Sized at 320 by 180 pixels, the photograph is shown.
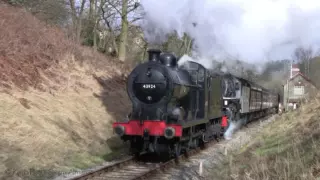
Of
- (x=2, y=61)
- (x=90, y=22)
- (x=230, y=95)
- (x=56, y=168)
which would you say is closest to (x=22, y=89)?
(x=2, y=61)

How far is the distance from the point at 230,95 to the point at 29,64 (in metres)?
10.6

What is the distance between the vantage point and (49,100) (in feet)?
52.4

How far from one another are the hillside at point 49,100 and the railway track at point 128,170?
101 centimetres

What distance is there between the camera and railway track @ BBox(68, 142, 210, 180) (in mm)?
10294

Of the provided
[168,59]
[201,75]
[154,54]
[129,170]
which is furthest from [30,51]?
[129,170]

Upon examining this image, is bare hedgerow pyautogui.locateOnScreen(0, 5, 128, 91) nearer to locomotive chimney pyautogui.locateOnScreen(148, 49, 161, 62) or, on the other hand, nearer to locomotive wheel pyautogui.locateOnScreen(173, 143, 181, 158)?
locomotive chimney pyautogui.locateOnScreen(148, 49, 161, 62)

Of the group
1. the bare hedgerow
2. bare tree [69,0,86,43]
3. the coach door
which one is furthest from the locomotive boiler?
bare tree [69,0,86,43]

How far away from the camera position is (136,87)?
12.9 meters

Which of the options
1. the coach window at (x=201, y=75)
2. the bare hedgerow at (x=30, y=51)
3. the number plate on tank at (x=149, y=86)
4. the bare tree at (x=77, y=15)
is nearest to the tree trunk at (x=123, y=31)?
the bare tree at (x=77, y=15)

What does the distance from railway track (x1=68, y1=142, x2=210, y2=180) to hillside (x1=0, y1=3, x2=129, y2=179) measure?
1011mm

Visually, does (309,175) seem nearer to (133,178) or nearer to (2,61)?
(133,178)

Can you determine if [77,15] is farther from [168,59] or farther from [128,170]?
[128,170]

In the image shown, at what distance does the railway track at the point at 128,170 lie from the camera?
10.3 metres

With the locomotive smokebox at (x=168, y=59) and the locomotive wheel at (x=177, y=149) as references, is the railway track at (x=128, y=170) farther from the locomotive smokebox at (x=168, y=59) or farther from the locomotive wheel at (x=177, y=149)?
the locomotive smokebox at (x=168, y=59)
